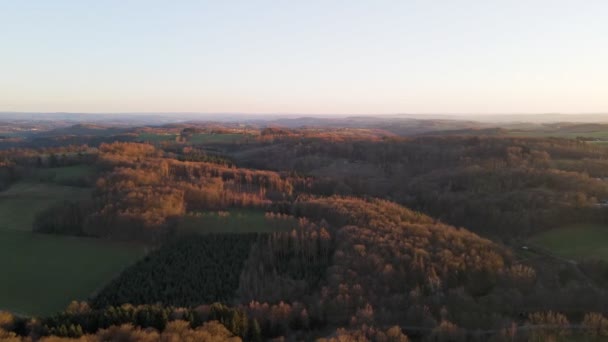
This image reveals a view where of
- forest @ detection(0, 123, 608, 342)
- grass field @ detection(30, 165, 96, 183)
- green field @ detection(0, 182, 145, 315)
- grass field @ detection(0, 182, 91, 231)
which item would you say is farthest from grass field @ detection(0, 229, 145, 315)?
grass field @ detection(30, 165, 96, 183)

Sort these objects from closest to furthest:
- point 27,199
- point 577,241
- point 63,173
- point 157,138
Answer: point 577,241, point 27,199, point 63,173, point 157,138

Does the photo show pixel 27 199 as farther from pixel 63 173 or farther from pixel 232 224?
pixel 232 224

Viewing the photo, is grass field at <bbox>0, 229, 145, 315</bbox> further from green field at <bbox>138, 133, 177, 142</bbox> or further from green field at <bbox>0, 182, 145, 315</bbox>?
green field at <bbox>138, 133, 177, 142</bbox>

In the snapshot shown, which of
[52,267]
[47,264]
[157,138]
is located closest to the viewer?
[52,267]

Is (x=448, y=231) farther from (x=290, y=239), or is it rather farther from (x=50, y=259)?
(x=50, y=259)

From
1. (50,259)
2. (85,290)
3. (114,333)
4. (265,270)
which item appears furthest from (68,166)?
(114,333)

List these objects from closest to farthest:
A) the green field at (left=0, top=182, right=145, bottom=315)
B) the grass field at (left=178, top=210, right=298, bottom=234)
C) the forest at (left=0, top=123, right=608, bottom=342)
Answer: the forest at (left=0, top=123, right=608, bottom=342)
the green field at (left=0, top=182, right=145, bottom=315)
the grass field at (left=178, top=210, right=298, bottom=234)

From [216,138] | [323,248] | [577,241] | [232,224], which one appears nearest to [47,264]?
[232,224]
